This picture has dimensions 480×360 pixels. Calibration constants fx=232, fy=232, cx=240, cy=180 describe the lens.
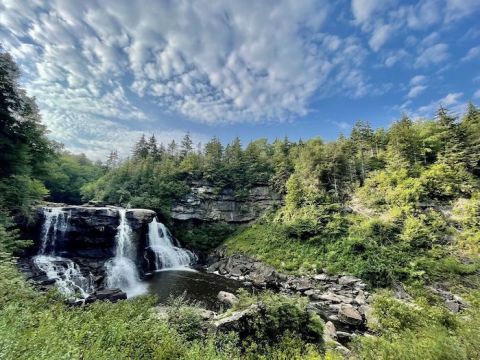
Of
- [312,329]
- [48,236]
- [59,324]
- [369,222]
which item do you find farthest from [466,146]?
[48,236]

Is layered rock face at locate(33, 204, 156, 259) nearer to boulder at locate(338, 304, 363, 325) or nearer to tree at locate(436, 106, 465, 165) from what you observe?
boulder at locate(338, 304, 363, 325)

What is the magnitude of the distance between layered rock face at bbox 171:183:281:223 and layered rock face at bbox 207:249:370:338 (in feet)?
30.3

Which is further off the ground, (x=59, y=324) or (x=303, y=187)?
(x=303, y=187)

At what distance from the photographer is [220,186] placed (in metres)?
43.0

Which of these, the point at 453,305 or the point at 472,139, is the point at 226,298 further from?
the point at 472,139

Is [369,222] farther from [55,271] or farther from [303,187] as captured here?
[55,271]

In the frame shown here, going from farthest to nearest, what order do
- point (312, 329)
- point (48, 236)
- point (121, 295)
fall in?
point (48, 236), point (121, 295), point (312, 329)

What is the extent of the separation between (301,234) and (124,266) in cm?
2114

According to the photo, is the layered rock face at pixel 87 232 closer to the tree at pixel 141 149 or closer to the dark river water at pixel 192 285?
the dark river water at pixel 192 285

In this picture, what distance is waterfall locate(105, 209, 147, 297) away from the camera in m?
21.9

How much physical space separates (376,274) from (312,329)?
13.8 metres

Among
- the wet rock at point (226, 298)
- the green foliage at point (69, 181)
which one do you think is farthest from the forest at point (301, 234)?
the green foliage at point (69, 181)

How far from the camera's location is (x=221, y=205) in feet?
138

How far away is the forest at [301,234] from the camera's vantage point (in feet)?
20.6
